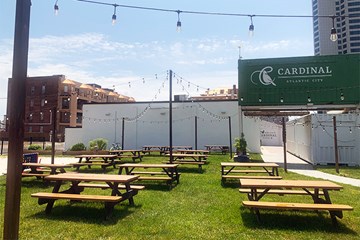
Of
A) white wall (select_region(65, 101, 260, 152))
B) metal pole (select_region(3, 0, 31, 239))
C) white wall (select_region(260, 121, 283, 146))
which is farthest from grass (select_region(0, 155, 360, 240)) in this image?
white wall (select_region(260, 121, 283, 146))

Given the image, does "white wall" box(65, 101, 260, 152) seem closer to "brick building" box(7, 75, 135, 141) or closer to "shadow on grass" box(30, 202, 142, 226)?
"shadow on grass" box(30, 202, 142, 226)

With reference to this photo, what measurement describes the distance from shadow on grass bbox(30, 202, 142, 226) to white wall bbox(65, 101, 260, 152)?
19.4 metres

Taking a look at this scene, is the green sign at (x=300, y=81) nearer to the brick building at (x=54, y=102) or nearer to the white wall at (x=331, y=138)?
the white wall at (x=331, y=138)

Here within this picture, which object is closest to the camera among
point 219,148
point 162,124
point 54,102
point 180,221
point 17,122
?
point 17,122

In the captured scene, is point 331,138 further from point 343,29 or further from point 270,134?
point 343,29

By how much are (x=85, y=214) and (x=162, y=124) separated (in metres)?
20.7

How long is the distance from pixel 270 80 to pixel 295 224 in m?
14.4

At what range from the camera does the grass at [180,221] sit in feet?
16.1

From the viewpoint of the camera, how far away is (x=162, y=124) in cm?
2678

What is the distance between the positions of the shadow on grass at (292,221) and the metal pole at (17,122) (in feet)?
12.9

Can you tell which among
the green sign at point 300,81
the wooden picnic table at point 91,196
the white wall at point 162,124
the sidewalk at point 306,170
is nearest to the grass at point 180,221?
the wooden picnic table at point 91,196

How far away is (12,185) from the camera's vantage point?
10.3 ft

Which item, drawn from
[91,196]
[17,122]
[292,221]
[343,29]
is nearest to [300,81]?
[292,221]

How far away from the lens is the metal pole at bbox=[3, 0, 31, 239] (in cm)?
315
